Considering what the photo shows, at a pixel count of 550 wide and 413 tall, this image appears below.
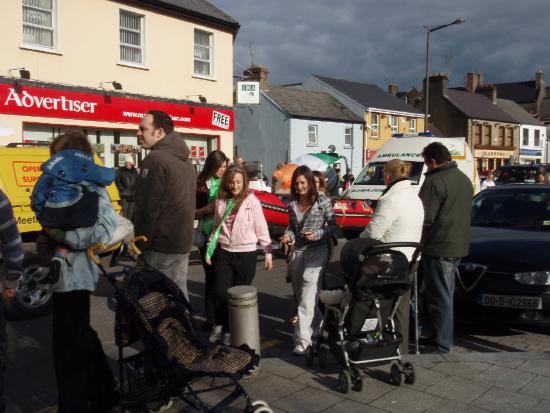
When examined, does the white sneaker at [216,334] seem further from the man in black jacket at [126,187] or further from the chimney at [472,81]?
the chimney at [472,81]

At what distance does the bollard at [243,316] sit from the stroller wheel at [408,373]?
131cm

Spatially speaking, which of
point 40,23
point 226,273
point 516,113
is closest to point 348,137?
point 40,23

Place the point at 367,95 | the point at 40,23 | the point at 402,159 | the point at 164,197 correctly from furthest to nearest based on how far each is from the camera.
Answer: the point at 367,95 < the point at 402,159 < the point at 40,23 < the point at 164,197

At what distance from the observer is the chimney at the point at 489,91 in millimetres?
65688

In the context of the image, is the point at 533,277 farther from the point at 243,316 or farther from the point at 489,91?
the point at 489,91

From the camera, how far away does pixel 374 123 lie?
45.1 metres

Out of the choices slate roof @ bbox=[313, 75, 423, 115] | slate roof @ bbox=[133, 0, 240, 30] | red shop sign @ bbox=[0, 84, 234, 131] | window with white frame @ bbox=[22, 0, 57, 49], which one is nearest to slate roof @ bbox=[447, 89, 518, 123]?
slate roof @ bbox=[313, 75, 423, 115]

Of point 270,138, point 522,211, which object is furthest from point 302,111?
point 522,211

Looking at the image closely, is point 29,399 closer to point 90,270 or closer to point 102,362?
point 102,362

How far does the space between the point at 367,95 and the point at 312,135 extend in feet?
33.3

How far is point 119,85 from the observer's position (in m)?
18.3

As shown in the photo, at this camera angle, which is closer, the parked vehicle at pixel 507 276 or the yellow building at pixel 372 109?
the parked vehicle at pixel 507 276

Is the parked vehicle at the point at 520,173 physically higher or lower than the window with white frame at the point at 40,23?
lower

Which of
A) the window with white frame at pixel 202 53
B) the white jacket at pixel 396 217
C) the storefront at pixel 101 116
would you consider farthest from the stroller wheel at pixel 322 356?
the window with white frame at pixel 202 53
